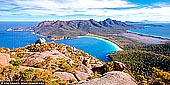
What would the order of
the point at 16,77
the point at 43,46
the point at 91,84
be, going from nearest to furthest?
the point at 91,84 < the point at 16,77 < the point at 43,46

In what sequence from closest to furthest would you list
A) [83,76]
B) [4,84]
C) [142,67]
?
[4,84], [83,76], [142,67]

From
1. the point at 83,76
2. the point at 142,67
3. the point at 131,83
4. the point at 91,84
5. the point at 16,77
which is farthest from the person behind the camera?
the point at 142,67

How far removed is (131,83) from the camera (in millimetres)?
13023

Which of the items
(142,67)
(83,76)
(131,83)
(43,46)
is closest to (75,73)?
(83,76)

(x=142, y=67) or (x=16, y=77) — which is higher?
(x=16, y=77)

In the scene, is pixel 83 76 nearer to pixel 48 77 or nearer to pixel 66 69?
pixel 66 69

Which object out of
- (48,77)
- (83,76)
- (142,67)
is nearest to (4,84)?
(48,77)

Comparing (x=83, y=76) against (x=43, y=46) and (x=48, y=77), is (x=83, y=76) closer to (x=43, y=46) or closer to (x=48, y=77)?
(x=48, y=77)

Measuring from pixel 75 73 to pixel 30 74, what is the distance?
522 cm

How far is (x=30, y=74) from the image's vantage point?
16.1 meters

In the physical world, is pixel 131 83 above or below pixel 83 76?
above

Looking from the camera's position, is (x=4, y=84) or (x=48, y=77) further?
(x=48, y=77)

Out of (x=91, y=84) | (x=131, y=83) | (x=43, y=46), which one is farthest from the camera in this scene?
(x=43, y=46)

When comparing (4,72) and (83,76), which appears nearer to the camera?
(4,72)
